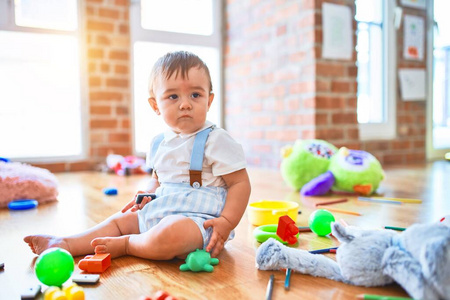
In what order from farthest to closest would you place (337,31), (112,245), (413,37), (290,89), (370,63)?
(413,37)
(370,63)
(290,89)
(337,31)
(112,245)

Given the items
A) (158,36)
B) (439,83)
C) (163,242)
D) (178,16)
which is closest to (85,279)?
(163,242)

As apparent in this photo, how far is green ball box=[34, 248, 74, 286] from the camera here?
737 mm

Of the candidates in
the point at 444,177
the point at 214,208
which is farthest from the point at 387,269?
the point at 444,177

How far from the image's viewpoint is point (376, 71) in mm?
2879

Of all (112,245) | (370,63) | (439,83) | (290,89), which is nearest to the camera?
(112,245)

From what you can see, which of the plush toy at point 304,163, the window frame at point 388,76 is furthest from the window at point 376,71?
the plush toy at point 304,163

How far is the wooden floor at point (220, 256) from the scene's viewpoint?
74cm

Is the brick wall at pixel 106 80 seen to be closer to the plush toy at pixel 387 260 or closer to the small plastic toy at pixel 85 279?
the small plastic toy at pixel 85 279

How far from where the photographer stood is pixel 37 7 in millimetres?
2520

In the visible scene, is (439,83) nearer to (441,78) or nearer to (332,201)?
(441,78)

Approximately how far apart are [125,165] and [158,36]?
96 centimetres

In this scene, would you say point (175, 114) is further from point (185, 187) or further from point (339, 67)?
point (339, 67)

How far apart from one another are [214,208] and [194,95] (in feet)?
0.88

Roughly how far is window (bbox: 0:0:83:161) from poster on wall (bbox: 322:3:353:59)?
1.55 metres
